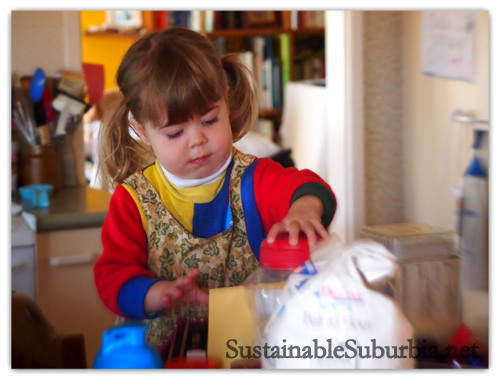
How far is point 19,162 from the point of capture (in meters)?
0.89

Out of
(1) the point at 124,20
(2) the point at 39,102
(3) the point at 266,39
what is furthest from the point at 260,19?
(2) the point at 39,102

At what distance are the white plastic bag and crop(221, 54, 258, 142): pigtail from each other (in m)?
0.20

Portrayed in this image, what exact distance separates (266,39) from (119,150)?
345mm

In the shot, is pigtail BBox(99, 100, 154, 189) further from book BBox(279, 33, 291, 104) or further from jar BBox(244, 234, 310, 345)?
book BBox(279, 33, 291, 104)

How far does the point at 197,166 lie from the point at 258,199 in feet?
0.26

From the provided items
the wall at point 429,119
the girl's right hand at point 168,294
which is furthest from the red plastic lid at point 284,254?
the wall at point 429,119

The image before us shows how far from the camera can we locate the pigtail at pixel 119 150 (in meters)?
0.76

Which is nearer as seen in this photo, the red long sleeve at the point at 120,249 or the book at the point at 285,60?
the red long sleeve at the point at 120,249

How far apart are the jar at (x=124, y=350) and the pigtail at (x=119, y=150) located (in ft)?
0.65

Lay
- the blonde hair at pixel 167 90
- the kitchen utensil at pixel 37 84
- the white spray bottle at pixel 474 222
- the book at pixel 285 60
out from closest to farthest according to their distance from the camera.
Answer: the blonde hair at pixel 167 90 < the white spray bottle at pixel 474 222 < the kitchen utensil at pixel 37 84 < the book at pixel 285 60

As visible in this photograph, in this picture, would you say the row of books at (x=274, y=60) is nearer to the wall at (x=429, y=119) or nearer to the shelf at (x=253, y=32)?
the shelf at (x=253, y=32)

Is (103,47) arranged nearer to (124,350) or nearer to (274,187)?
(274,187)

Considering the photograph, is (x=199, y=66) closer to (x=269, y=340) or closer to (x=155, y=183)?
(x=155, y=183)
